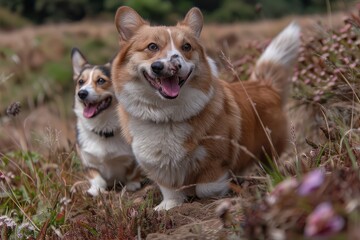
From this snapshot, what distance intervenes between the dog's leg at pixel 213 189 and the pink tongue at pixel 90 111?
1.23 meters

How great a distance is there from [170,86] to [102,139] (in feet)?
4.12

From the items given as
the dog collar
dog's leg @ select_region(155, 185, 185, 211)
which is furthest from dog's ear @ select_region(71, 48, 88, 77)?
dog's leg @ select_region(155, 185, 185, 211)

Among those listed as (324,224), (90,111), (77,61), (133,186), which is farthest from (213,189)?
(324,224)

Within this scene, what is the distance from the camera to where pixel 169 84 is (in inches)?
136

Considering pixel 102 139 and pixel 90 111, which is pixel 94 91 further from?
pixel 102 139

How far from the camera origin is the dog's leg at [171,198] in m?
3.72

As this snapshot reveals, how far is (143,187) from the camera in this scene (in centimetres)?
459

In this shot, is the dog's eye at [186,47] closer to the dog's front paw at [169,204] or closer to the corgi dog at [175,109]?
the corgi dog at [175,109]

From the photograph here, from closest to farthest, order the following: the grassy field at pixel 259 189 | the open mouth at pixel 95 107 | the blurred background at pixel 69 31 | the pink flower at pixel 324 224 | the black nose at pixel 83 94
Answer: the pink flower at pixel 324 224
the grassy field at pixel 259 189
the black nose at pixel 83 94
the open mouth at pixel 95 107
the blurred background at pixel 69 31

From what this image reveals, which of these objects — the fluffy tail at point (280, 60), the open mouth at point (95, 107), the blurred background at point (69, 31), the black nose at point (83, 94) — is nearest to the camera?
the black nose at point (83, 94)

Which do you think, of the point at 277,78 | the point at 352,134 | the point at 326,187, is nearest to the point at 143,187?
the point at 277,78

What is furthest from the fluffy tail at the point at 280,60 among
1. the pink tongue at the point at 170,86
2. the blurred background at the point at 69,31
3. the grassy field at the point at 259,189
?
the blurred background at the point at 69,31

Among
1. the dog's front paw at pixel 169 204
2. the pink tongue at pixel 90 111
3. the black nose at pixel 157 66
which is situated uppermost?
the black nose at pixel 157 66

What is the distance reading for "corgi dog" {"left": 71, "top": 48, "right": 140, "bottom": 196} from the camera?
4.47 m
